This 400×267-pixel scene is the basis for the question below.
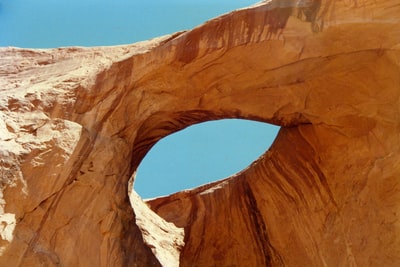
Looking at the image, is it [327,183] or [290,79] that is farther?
[327,183]

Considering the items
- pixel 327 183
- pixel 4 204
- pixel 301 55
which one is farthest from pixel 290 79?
pixel 4 204

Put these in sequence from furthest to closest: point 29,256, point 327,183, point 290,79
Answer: point 327,183 → point 290,79 → point 29,256

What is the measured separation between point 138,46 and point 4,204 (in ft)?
6.83

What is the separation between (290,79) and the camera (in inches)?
201

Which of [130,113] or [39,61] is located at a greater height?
[39,61]

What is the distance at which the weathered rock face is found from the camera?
4.21m

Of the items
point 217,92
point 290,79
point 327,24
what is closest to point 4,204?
point 217,92

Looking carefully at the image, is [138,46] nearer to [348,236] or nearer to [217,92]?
[217,92]

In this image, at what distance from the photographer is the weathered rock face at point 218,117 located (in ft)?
13.8

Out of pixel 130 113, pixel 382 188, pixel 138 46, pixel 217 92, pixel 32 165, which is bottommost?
pixel 32 165

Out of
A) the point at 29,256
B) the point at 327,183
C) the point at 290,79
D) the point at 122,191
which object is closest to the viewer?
the point at 29,256

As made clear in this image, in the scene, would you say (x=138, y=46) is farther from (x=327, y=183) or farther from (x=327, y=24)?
(x=327, y=183)

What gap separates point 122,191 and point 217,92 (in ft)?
4.54

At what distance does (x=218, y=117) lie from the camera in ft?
18.0
